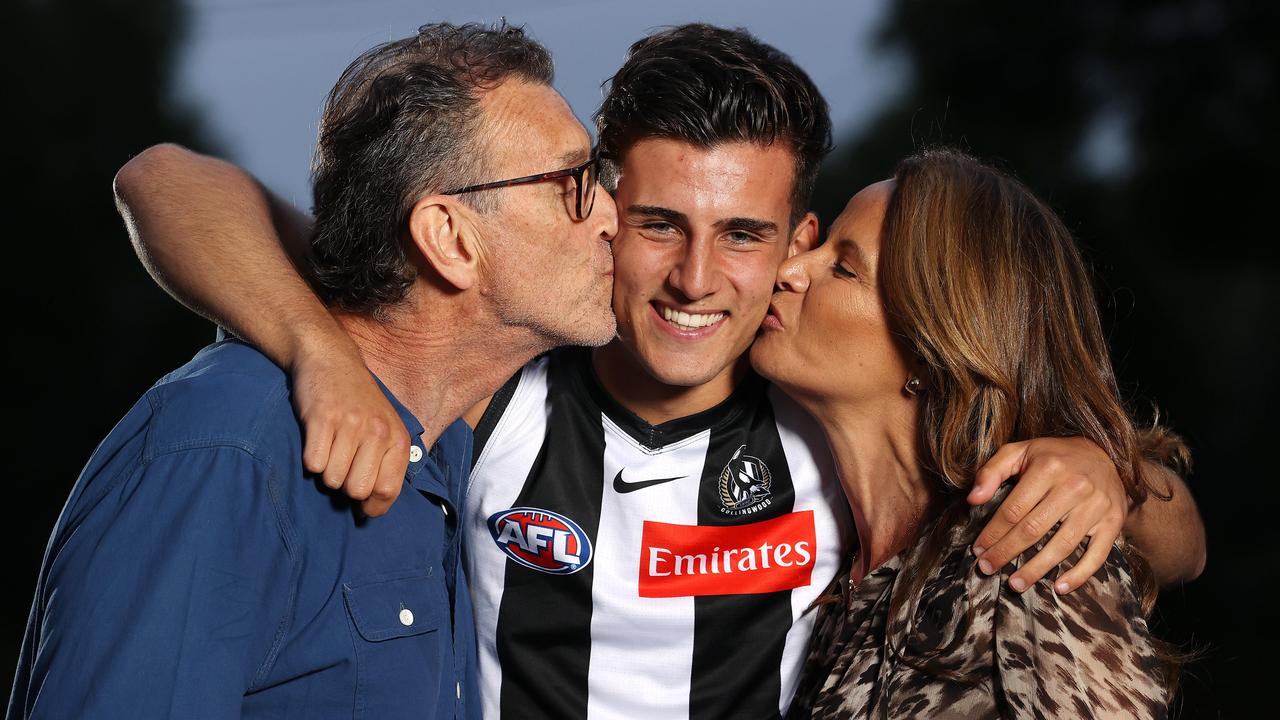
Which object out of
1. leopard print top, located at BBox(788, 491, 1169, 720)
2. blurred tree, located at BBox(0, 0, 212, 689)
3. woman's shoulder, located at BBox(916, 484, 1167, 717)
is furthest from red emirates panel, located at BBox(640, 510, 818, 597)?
blurred tree, located at BBox(0, 0, 212, 689)

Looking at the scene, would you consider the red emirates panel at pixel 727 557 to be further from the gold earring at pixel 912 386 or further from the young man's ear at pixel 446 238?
the young man's ear at pixel 446 238

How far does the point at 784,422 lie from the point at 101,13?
17342 mm

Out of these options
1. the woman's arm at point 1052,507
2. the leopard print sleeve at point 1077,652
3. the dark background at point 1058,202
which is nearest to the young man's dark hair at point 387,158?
the woman's arm at point 1052,507

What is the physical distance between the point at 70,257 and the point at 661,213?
13.7 m

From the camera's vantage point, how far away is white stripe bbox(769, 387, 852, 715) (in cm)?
220

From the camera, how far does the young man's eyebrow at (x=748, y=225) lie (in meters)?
2.22

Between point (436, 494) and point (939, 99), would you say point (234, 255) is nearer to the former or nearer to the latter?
point (436, 494)

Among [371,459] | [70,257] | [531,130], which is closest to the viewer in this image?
[371,459]

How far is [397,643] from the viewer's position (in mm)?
1566

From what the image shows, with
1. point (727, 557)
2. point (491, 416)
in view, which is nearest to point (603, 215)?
point (491, 416)

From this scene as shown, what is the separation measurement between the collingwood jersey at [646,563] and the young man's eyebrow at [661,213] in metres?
0.46

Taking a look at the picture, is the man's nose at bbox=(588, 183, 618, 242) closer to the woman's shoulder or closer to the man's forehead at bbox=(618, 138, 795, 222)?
the man's forehead at bbox=(618, 138, 795, 222)

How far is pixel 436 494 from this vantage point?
5.79 ft

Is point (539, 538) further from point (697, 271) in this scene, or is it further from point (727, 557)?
point (697, 271)
